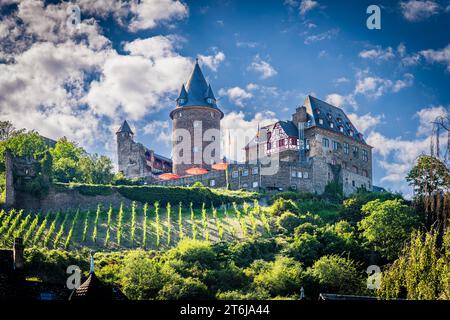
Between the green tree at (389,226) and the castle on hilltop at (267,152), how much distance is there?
13986 mm

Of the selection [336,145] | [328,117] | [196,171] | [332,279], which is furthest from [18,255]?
[328,117]

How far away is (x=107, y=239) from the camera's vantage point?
153ft

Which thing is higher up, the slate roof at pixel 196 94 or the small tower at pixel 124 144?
the slate roof at pixel 196 94

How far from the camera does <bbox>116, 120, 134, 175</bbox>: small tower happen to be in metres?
70.1

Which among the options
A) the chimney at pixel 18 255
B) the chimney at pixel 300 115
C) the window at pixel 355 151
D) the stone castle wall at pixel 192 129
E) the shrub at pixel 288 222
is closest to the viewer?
the chimney at pixel 18 255

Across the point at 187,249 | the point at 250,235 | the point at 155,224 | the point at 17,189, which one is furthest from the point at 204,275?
the point at 17,189

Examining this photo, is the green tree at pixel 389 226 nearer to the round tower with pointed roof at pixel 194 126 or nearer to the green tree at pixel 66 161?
the round tower with pointed roof at pixel 194 126

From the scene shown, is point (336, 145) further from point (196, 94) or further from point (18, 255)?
point (18, 255)

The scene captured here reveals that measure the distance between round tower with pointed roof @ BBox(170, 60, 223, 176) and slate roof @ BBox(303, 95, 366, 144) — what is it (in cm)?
846

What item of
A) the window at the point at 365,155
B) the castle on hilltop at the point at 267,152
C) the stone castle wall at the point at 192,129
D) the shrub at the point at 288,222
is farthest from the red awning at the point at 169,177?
the window at the point at 365,155

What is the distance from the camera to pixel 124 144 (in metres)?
71.1

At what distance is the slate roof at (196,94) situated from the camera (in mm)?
67188

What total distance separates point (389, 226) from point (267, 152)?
2246 cm
